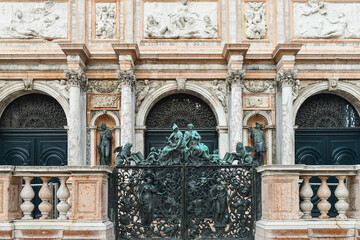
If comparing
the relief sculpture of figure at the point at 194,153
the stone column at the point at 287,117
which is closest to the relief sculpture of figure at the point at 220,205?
the relief sculpture of figure at the point at 194,153

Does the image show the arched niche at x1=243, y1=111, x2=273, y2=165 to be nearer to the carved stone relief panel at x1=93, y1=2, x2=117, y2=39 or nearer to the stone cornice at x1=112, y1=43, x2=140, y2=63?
the stone cornice at x1=112, y1=43, x2=140, y2=63

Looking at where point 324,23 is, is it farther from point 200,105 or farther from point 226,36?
point 200,105

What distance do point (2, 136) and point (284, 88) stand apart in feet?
29.6

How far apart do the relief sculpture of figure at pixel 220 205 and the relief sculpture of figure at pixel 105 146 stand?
847 cm

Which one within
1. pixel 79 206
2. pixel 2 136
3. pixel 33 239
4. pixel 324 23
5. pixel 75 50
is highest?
pixel 324 23

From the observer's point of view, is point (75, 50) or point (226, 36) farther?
point (226, 36)

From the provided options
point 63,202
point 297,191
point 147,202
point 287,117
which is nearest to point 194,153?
point 147,202

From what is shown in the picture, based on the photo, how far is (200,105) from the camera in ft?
50.4

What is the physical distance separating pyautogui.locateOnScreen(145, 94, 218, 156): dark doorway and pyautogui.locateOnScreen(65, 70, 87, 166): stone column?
7.62 feet

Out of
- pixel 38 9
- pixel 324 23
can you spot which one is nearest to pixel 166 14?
pixel 38 9

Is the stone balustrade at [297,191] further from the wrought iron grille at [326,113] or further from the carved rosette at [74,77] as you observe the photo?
the wrought iron grille at [326,113]

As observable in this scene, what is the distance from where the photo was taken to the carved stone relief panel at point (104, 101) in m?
14.6

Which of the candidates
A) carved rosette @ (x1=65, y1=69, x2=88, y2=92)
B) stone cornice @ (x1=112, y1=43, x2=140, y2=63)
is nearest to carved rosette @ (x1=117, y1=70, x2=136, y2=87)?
stone cornice @ (x1=112, y1=43, x2=140, y2=63)

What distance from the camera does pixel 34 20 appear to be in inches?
593
